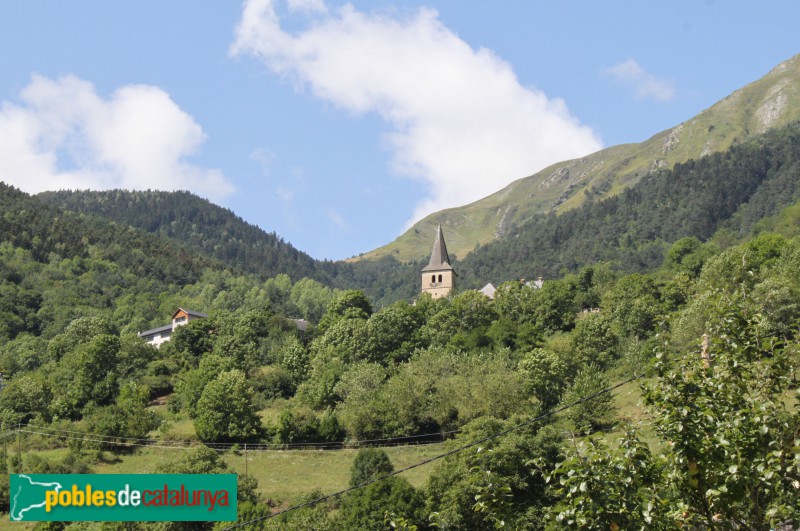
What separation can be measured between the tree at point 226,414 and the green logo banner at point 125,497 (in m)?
20.9

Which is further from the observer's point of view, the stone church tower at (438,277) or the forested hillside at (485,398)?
the stone church tower at (438,277)

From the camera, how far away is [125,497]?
3161 centimetres

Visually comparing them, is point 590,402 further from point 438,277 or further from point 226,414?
point 438,277

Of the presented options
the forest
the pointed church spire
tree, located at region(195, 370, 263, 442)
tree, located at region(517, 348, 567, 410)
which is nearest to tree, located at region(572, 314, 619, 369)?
the forest

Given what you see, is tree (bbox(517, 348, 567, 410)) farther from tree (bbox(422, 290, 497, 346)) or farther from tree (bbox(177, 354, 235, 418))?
tree (bbox(177, 354, 235, 418))

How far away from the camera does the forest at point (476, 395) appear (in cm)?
1210

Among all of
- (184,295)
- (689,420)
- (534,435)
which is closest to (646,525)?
(689,420)

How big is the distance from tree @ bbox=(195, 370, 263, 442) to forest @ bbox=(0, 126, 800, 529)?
17cm

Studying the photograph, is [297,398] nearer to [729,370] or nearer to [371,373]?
[371,373]

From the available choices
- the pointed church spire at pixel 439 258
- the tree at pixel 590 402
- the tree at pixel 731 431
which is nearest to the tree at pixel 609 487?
the tree at pixel 731 431

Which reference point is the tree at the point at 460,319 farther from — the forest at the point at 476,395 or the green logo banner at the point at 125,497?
the green logo banner at the point at 125,497

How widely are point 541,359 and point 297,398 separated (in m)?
21.6

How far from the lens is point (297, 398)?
72.3m

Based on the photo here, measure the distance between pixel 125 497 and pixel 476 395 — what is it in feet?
103
